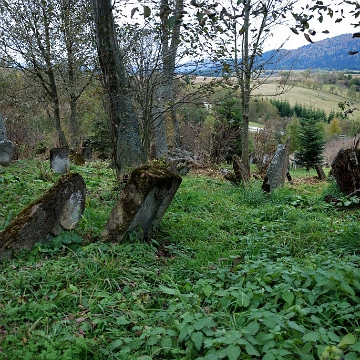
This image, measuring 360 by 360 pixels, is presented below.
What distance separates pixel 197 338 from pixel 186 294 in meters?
0.79

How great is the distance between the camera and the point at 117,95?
22.9 ft

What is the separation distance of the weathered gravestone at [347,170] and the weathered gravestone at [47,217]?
5.53 meters

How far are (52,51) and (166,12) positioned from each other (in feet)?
43.2

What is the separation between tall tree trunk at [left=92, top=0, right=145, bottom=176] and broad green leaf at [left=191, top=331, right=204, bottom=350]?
4954 mm

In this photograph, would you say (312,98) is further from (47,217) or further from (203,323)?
(203,323)

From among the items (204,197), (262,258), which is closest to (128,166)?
(204,197)

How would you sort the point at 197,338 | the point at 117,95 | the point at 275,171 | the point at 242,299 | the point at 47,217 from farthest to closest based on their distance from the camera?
the point at 275,171
the point at 117,95
the point at 47,217
the point at 242,299
the point at 197,338

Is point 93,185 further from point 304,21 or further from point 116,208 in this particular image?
point 304,21

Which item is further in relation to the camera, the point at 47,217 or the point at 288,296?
the point at 47,217

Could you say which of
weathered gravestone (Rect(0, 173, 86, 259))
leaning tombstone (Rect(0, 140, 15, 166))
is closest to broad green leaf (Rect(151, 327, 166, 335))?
weathered gravestone (Rect(0, 173, 86, 259))

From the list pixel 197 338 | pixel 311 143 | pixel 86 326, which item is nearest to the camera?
pixel 197 338

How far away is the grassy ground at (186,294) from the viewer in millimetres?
2559

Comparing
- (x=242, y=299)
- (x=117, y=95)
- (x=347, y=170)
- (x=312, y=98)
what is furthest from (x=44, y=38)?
(x=312, y=98)

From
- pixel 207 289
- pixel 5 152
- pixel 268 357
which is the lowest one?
pixel 207 289
